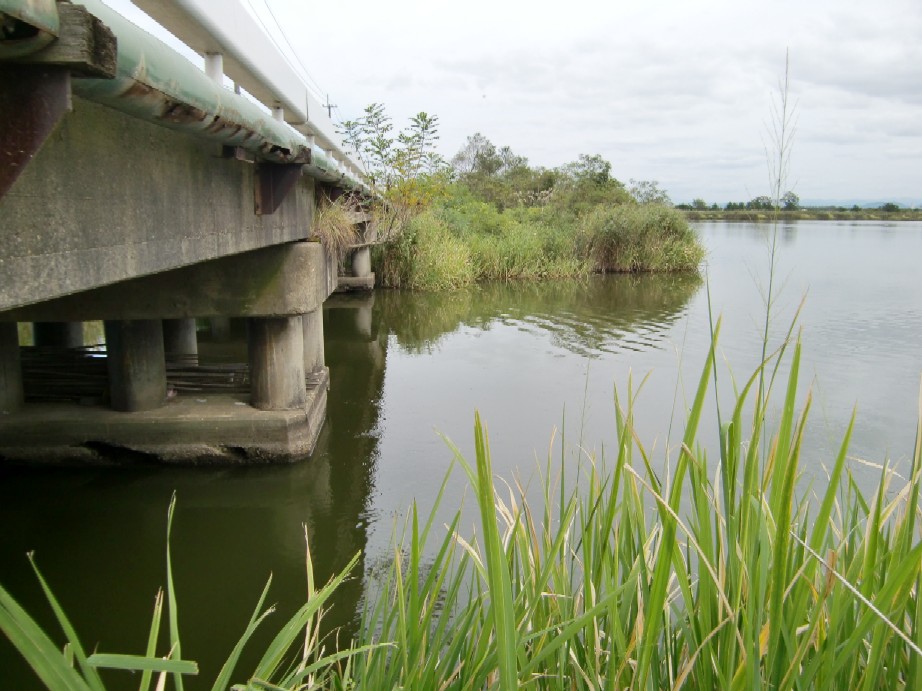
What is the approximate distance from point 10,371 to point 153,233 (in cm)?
385

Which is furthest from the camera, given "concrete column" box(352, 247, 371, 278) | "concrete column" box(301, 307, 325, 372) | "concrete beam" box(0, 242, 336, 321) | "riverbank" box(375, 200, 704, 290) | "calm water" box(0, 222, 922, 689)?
"riverbank" box(375, 200, 704, 290)

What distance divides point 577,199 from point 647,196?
25.7ft

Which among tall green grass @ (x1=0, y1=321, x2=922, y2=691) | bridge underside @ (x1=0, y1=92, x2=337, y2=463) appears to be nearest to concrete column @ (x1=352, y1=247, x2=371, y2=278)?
bridge underside @ (x1=0, y1=92, x2=337, y2=463)

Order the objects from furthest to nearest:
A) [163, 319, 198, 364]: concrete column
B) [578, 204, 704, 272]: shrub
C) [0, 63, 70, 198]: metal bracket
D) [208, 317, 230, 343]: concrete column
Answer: [578, 204, 704, 272]: shrub, [208, 317, 230, 343]: concrete column, [163, 319, 198, 364]: concrete column, [0, 63, 70, 198]: metal bracket

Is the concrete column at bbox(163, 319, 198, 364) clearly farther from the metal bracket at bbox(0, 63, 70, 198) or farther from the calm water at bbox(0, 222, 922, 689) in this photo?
the metal bracket at bbox(0, 63, 70, 198)

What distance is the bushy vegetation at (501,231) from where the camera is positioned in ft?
54.8

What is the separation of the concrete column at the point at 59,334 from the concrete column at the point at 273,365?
3.48 metres

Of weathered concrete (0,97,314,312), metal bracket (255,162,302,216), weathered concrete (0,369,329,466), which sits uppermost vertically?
metal bracket (255,162,302,216)

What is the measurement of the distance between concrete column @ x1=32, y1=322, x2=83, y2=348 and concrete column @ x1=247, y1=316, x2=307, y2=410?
3.48m

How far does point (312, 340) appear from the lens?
28.6 feet

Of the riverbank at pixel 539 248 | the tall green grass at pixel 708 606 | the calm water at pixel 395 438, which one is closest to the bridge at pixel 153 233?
the calm water at pixel 395 438

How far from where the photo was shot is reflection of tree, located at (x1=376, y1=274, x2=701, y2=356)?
13.7 meters

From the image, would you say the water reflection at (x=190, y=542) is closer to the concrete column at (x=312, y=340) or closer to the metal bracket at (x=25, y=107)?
the concrete column at (x=312, y=340)

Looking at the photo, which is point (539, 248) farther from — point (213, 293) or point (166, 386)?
point (213, 293)
